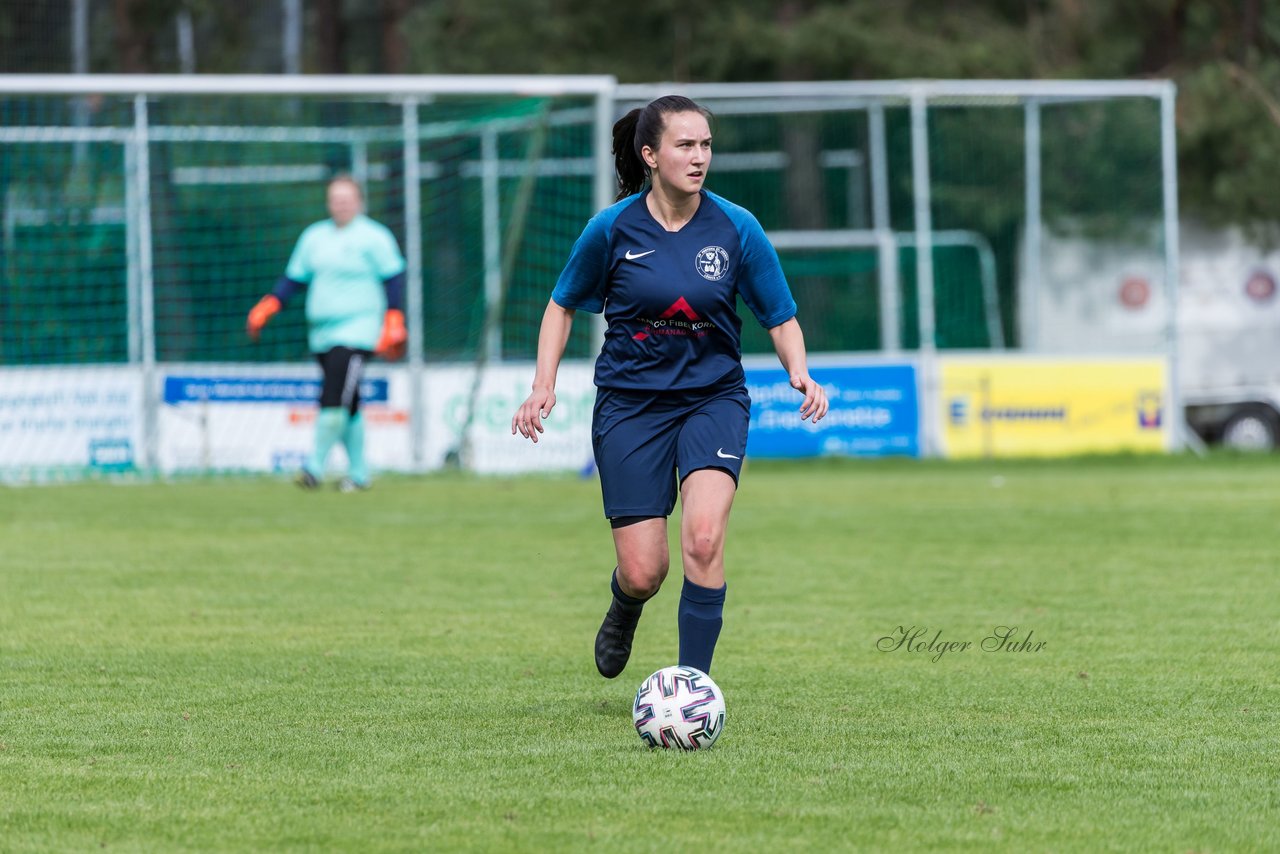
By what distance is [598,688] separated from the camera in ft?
21.8

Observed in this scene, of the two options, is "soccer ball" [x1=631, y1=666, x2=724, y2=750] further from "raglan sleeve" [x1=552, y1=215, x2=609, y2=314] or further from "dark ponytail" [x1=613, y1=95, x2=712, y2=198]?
"dark ponytail" [x1=613, y1=95, x2=712, y2=198]

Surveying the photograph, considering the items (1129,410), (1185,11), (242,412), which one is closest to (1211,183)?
(1185,11)

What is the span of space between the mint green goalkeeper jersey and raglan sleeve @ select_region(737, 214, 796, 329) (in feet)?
27.8

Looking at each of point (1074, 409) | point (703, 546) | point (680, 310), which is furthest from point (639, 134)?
point (1074, 409)

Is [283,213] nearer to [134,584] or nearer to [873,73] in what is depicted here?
[873,73]

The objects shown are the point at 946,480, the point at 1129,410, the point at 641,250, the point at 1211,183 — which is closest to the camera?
the point at 641,250

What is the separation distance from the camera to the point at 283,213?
73.3 ft

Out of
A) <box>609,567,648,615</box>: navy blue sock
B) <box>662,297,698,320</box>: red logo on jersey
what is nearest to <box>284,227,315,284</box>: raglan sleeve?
<box>609,567,648,615</box>: navy blue sock

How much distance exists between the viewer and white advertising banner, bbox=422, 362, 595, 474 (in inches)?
677

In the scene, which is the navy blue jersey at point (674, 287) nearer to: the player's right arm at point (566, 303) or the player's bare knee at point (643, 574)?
the player's right arm at point (566, 303)

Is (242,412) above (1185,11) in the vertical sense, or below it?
below

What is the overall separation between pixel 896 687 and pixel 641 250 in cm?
172

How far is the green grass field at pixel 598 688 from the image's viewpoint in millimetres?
4598
